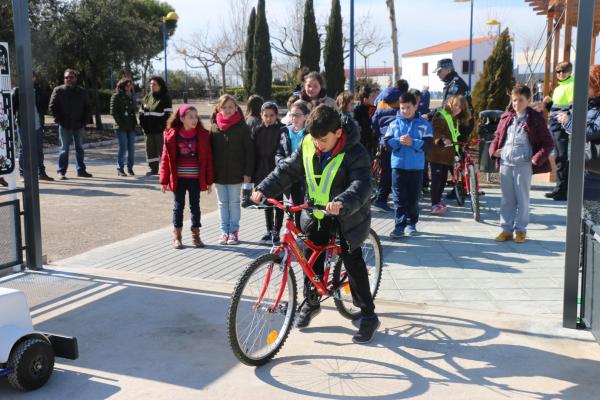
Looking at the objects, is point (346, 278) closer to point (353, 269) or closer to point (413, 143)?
point (353, 269)

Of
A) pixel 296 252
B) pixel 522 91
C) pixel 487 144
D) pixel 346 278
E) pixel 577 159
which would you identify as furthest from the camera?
pixel 487 144

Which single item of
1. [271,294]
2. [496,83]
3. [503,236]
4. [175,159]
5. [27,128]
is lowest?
[503,236]

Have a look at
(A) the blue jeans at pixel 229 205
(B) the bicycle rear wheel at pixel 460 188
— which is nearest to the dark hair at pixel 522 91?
(B) the bicycle rear wheel at pixel 460 188

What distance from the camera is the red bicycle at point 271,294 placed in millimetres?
4172

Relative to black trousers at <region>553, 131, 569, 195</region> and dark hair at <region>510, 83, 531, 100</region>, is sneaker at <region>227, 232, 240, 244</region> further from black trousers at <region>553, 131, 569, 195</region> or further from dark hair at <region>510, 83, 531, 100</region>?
black trousers at <region>553, 131, 569, 195</region>

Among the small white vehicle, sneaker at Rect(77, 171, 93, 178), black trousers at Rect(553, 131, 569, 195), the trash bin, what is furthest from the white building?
the small white vehicle

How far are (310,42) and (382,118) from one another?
26.2 meters

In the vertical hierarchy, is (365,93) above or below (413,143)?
above

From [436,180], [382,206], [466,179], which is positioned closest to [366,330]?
[436,180]

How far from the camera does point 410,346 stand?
183 inches

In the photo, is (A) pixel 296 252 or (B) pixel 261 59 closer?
(A) pixel 296 252

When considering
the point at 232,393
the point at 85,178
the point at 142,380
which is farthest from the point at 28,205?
the point at 85,178

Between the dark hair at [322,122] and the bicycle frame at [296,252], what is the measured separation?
0.48m

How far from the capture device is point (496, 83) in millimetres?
18266
